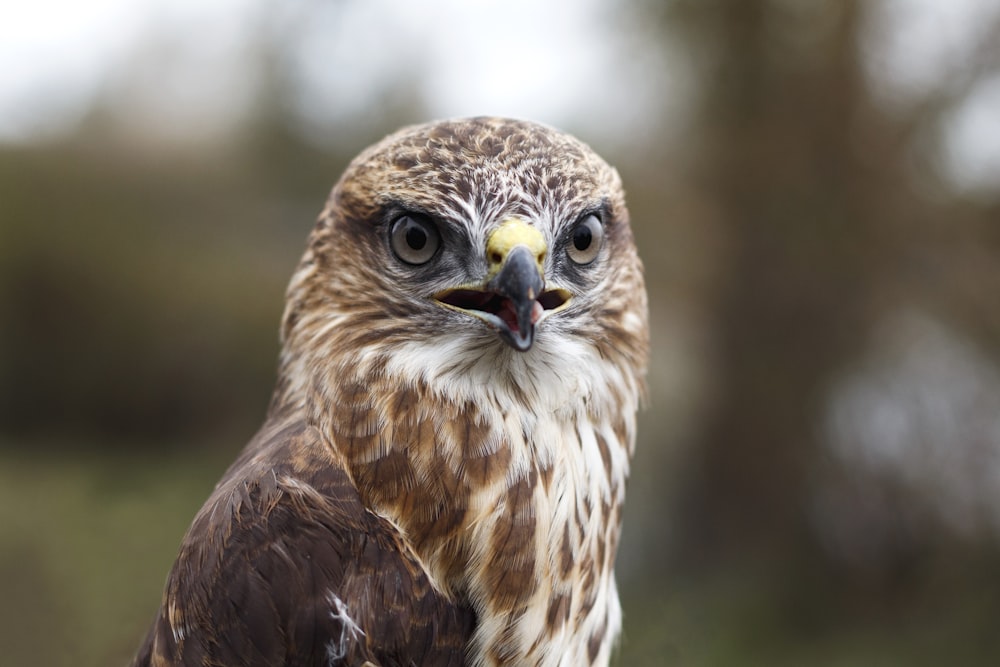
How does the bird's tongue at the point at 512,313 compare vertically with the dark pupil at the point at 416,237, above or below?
below

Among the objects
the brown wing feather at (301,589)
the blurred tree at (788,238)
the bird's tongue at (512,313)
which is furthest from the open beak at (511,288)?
the blurred tree at (788,238)

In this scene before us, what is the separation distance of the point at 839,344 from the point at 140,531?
17.3 ft

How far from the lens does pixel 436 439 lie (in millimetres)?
1976

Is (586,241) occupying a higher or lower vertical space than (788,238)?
lower

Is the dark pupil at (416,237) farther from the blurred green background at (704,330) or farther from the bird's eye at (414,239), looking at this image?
the blurred green background at (704,330)

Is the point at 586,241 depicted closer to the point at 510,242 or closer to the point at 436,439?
the point at 510,242

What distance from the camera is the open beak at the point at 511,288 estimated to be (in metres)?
1.84

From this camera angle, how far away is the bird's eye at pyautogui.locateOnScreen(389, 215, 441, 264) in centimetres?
205

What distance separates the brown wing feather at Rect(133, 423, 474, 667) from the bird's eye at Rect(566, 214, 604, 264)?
76 cm

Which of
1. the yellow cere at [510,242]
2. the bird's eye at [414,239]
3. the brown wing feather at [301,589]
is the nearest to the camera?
the brown wing feather at [301,589]

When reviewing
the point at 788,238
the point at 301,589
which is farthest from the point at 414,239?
the point at 788,238

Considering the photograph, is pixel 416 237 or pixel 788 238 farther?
pixel 788 238

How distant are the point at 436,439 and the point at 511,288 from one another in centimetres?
39

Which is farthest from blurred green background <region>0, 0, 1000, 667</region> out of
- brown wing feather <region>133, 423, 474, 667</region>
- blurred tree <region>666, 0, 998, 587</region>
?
brown wing feather <region>133, 423, 474, 667</region>
